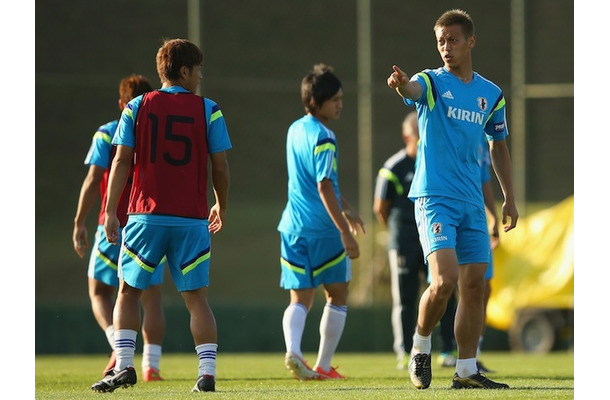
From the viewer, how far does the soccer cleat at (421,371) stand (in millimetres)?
6562

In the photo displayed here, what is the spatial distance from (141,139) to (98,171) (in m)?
1.37

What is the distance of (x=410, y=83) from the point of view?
6.45 metres

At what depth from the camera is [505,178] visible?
699 centimetres

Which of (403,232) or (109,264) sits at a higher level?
(403,232)

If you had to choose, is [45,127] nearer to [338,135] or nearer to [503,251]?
[338,135]

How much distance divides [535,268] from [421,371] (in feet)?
30.9

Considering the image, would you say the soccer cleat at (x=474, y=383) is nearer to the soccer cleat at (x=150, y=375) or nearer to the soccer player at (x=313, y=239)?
the soccer player at (x=313, y=239)

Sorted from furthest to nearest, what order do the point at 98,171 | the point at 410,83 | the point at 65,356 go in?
the point at 65,356
the point at 98,171
the point at 410,83

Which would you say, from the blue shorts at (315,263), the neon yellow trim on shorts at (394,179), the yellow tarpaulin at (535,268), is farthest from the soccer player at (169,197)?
the yellow tarpaulin at (535,268)

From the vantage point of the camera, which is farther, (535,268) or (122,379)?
(535,268)

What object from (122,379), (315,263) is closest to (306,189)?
(315,263)

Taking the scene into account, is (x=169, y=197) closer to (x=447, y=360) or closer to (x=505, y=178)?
(x=505, y=178)

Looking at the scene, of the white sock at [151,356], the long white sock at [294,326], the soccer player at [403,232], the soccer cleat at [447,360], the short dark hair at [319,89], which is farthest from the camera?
the soccer player at [403,232]
